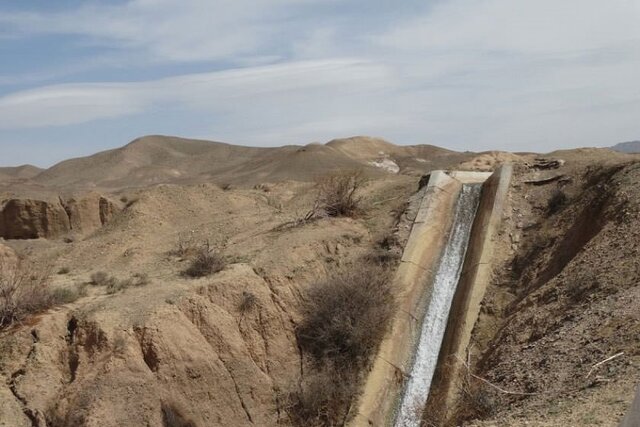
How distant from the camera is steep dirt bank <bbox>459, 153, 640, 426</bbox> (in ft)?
33.9

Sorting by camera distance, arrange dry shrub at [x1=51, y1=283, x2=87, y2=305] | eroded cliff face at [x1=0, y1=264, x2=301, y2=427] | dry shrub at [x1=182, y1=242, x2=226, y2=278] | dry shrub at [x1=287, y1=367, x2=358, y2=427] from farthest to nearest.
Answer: dry shrub at [x1=182, y1=242, x2=226, y2=278] < dry shrub at [x1=287, y1=367, x2=358, y2=427] < dry shrub at [x1=51, y1=283, x2=87, y2=305] < eroded cliff face at [x1=0, y1=264, x2=301, y2=427]

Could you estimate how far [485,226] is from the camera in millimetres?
18891

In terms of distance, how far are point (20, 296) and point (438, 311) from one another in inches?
356

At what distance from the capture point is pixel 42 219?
21.8 m

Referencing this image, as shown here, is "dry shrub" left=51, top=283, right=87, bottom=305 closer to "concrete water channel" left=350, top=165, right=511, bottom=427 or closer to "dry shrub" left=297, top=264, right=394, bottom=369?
"dry shrub" left=297, top=264, right=394, bottom=369

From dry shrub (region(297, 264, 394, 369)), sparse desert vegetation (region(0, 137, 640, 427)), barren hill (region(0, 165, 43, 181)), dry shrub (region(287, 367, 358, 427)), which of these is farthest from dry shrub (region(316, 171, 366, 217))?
barren hill (region(0, 165, 43, 181))

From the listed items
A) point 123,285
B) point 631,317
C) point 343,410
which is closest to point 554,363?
point 631,317

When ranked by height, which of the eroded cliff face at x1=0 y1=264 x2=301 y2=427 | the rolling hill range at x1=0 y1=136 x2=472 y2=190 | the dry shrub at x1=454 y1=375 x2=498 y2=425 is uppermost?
the rolling hill range at x1=0 y1=136 x2=472 y2=190

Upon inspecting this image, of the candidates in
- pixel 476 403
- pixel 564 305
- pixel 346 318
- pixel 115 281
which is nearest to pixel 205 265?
pixel 115 281

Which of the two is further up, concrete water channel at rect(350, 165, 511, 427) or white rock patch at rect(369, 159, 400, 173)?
white rock patch at rect(369, 159, 400, 173)

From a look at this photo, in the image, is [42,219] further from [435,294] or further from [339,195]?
[435,294]

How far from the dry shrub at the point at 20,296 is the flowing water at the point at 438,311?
24.1ft

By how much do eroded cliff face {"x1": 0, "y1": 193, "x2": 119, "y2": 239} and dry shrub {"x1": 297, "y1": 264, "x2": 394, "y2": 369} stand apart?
29.0 ft

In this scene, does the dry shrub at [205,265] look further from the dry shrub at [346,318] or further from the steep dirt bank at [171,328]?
the dry shrub at [346,318]
